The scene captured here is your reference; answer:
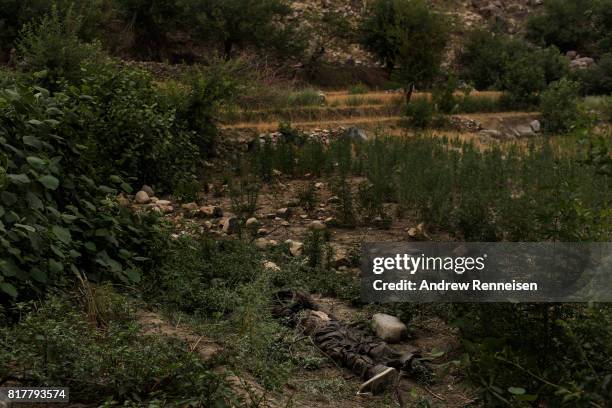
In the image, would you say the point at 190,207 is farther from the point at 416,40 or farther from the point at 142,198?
the point at 416,40

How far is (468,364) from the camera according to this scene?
3453 millimetres

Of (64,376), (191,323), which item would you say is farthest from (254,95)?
(64,376)

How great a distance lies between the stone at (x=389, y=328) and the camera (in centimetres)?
548

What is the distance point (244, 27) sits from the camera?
2283cm

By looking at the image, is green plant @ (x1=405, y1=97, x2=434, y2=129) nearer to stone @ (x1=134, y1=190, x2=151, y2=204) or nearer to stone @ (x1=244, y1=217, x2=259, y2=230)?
stone @ (x1=134, y1=190, x2=151, y2=204)

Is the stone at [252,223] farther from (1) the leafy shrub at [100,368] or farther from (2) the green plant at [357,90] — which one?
(2) the green plant at [357,90]

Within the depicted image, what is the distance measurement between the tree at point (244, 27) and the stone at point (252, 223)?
46.3ft

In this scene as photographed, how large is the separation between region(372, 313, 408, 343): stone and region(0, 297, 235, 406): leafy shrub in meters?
1.91

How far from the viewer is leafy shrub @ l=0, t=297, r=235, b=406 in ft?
12.0

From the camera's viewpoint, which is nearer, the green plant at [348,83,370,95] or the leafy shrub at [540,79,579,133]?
the leafy shrub at [540,79,579,133]

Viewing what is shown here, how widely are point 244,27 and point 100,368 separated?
788 inches

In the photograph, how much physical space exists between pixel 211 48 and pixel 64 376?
2122 centimetres

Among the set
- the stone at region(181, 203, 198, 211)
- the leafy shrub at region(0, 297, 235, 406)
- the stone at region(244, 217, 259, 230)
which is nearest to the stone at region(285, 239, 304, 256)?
the stone at region(244, 217, 259, 230)

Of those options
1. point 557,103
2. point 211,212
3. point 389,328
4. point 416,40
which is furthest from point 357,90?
point 389,328
